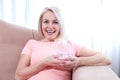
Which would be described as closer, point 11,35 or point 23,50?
point 23,50

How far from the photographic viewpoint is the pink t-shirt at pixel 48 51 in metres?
1.70

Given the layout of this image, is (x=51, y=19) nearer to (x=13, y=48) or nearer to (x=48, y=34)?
(x=48, y=34)

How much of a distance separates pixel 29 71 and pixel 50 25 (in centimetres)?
38

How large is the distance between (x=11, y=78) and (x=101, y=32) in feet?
3.44

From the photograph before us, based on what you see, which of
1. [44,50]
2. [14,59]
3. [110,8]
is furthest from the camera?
[110,8]

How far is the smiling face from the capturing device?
1.80 meters

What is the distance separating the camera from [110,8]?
2.41 metres

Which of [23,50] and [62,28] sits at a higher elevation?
[62,28]

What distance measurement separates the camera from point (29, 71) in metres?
1.67

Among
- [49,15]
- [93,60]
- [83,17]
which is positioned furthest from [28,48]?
[83,17]

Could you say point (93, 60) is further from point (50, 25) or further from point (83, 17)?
point (83, 17)

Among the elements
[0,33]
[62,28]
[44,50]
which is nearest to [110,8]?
[62,28]

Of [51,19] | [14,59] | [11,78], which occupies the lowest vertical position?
[11,78]

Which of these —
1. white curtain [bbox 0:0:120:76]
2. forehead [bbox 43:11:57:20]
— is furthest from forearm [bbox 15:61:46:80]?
white curtain [bbox 0:0:120:76]
